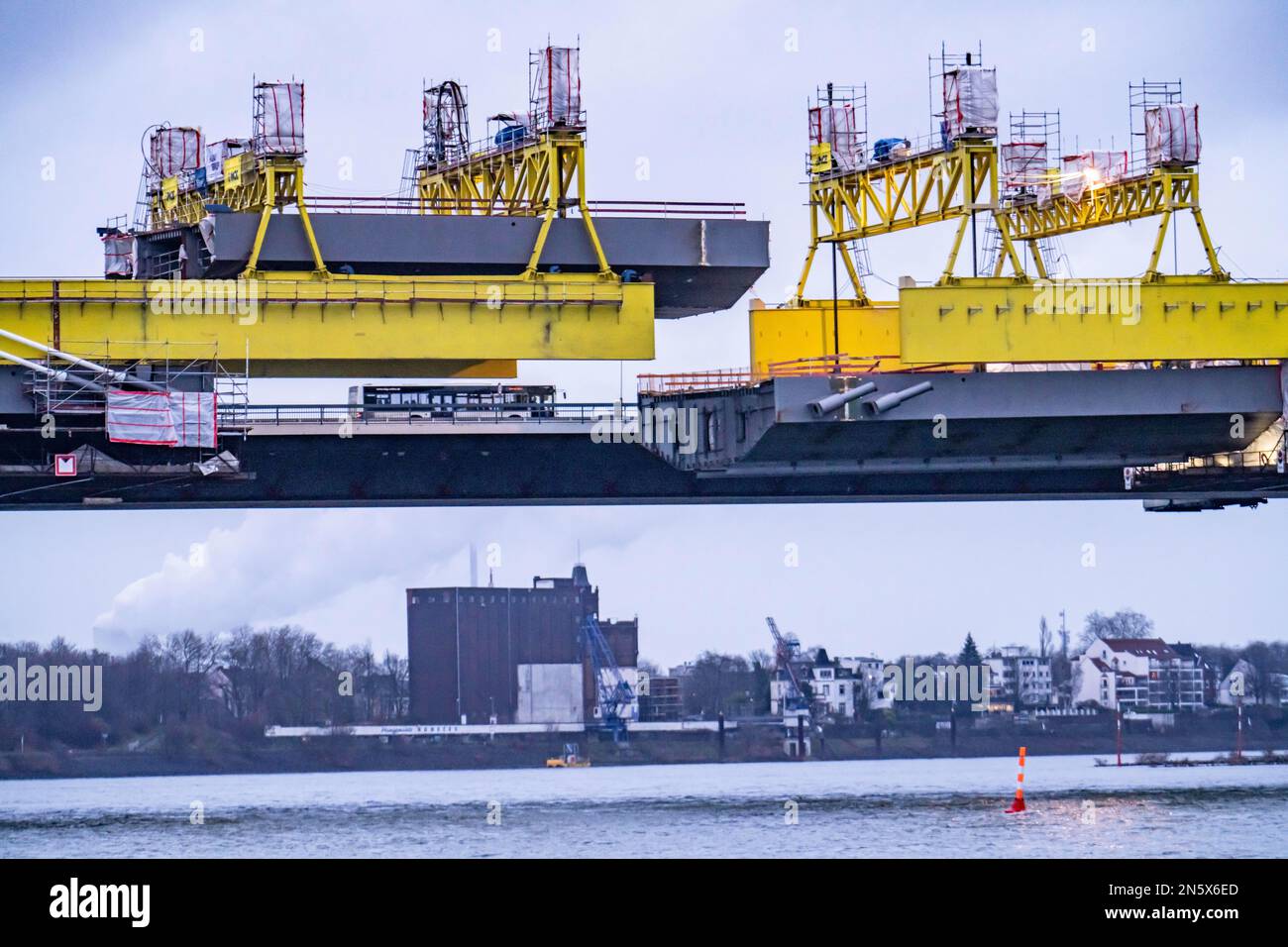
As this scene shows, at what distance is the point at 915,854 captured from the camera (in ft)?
178

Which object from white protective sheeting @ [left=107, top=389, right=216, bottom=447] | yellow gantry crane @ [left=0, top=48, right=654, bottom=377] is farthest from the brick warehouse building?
white protective sheeting @ [left=107, top=389, right=216, bottom=447]

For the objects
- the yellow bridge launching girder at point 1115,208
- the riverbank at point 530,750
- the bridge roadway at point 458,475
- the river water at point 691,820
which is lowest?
the riverbank at point 530,750

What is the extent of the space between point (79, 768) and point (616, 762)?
36.5 metres

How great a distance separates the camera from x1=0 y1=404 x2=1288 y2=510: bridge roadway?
61.0m

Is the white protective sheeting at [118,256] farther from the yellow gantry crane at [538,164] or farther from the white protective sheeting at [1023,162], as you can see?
the white protective sheeting at [1023,162]

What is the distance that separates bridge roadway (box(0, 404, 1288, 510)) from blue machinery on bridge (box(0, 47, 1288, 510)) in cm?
12

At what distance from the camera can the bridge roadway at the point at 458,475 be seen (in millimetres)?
60969

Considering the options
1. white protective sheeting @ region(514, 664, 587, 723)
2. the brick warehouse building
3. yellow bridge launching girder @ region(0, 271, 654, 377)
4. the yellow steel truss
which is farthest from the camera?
white protective sheeting @ region(514, 664, 587, 723)

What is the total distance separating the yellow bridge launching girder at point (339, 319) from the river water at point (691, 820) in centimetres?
1441

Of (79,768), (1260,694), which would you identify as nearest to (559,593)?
(79,768)

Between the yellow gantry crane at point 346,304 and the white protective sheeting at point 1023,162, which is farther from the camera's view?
the white protective sheeting at point 1023,162
